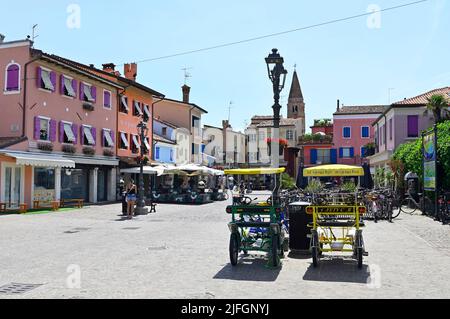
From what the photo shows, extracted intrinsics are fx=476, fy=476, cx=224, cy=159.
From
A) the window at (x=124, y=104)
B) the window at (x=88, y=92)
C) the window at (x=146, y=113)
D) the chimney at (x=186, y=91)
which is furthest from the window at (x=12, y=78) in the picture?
the chimney at (x=186, y=91)

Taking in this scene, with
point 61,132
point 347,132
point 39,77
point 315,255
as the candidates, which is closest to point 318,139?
point 347,132

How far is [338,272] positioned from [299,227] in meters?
2.21

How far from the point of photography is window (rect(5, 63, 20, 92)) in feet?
81.8

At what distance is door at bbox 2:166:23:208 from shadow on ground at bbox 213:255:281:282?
17.3 m

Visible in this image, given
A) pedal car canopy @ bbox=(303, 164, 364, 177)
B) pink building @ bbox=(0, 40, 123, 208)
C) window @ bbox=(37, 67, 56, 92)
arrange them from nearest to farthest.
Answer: pedal car canopy @ bbox=(303, 164, 364, 177), pink building @ bbox=(0, 40, 123, 208), window @ bbox=(37, 67, 56, 92)

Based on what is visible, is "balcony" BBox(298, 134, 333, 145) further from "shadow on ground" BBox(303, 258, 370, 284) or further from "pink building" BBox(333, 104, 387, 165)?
"shadow on ground" BBox(303, 258, 370, 284)

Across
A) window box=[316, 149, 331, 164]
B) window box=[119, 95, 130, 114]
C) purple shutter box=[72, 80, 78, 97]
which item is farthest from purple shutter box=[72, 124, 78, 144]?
window box=[316, 149, 331, 164]

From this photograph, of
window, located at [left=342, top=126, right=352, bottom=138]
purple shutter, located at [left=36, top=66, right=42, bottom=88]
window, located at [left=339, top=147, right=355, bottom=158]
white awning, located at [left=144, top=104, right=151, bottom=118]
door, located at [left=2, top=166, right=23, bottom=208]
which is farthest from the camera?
window, located at [left=339, top=147, right=355, bottom=158]

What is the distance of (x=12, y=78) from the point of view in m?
25.1

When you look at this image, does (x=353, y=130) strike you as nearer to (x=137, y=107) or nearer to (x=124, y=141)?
(x=137, y=107)

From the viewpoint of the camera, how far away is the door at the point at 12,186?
23.4 meters

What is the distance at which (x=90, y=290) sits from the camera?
23.4ft
